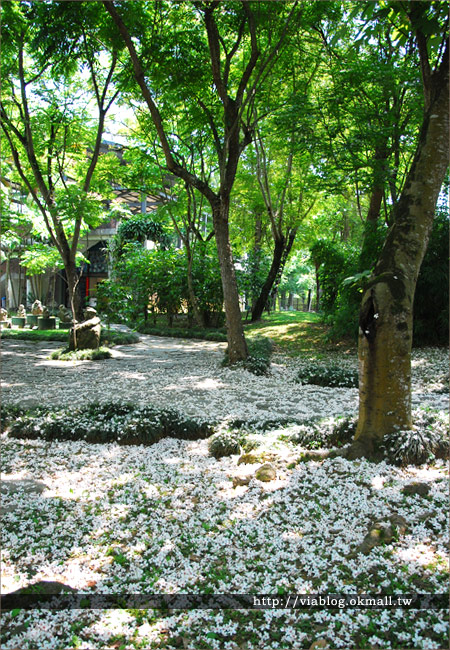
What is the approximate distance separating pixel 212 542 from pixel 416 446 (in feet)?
5.37

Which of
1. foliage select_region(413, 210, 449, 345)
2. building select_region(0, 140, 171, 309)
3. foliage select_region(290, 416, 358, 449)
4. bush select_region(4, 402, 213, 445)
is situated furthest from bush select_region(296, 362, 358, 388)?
building select_region(0, 140, 171, 309)

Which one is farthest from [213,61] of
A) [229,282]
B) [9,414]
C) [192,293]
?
[192,293]

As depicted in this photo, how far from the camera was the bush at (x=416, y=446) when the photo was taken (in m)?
3.15

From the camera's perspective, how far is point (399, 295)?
3135 millimetres

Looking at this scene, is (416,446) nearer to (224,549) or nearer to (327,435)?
(327,435)

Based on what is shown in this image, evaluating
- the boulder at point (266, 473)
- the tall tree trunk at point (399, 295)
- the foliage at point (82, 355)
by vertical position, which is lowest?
the boulder at point (266, 473)

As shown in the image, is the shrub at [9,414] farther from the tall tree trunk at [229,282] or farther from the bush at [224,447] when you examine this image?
the tall tree trunk at [229,282]

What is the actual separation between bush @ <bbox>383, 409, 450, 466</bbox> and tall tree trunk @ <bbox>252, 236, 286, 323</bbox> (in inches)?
406

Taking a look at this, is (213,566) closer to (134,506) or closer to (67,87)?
(134,506)

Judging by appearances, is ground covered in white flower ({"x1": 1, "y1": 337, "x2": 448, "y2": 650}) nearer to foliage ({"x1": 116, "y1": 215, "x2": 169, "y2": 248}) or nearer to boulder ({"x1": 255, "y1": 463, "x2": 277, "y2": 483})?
boulder ({"x1": 255, "y1": 463, "x2": 277, "y2": 483})

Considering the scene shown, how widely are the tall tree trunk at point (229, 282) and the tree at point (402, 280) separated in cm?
421

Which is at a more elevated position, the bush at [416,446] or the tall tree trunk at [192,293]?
the tall tree trunk at [192,293]

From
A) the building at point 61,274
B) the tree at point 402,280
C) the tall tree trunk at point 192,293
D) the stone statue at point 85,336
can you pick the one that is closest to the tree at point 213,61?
the stone statue at point 85,336

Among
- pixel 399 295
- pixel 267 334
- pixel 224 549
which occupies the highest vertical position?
pixel 399 295
